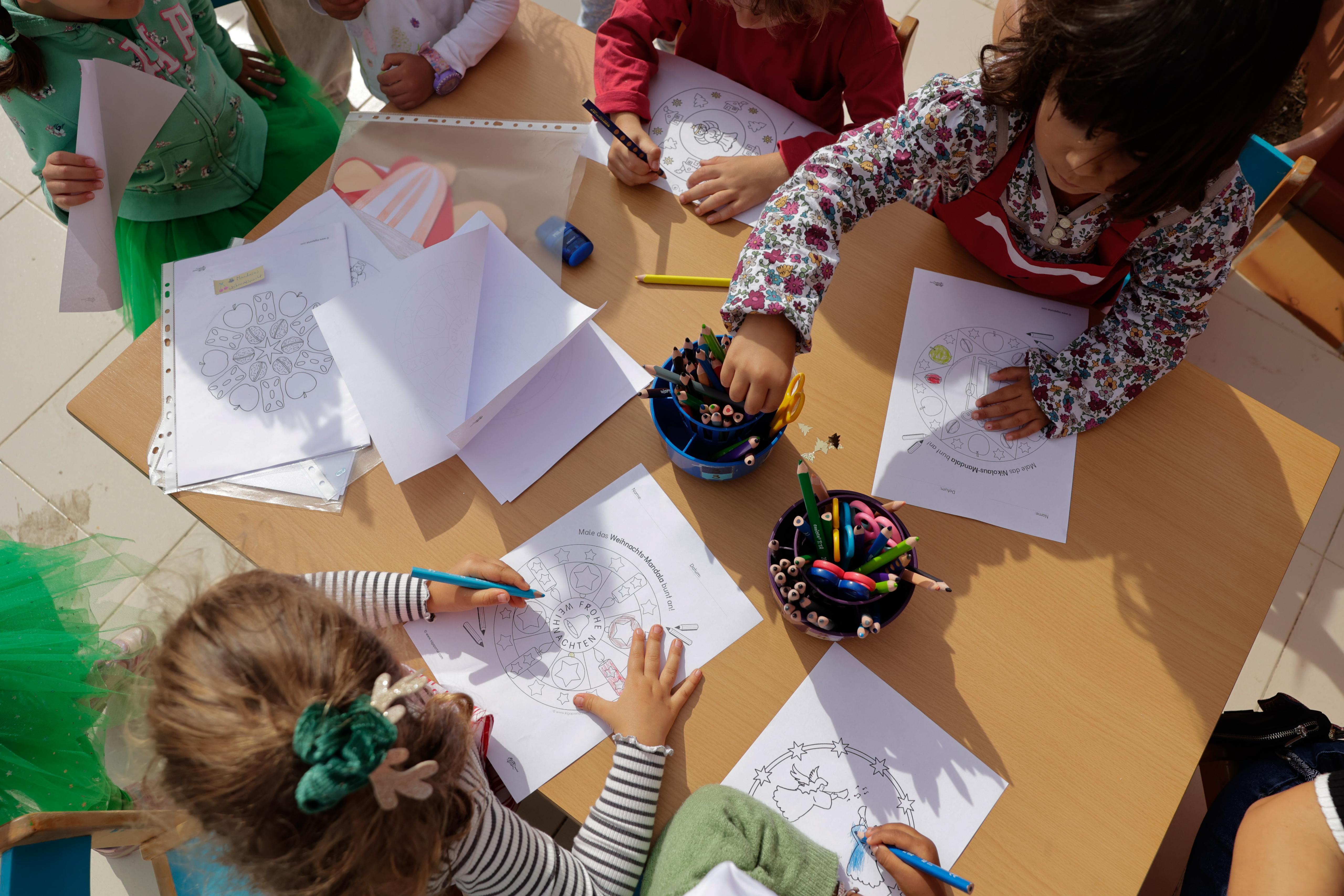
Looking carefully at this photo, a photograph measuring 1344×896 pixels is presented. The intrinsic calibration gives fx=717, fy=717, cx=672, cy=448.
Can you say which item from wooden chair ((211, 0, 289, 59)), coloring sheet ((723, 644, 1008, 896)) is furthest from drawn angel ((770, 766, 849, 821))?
wooden chair ((211, 0, 289, 59))

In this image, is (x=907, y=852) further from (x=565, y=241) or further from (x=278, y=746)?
(x=565, y=241)

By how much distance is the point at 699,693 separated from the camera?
735 millimetres

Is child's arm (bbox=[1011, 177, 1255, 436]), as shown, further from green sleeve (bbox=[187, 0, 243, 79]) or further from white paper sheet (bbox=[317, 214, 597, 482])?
green sleeve (bbox=[187, 0, 243, 79])

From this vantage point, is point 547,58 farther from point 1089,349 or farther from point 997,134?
point 1089,349

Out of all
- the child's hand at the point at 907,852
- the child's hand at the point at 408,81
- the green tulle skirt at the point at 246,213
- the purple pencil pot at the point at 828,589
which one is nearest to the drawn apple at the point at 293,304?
the child's hand at the point at 408,81

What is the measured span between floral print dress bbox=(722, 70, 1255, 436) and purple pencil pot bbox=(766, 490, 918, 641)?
0.20 m

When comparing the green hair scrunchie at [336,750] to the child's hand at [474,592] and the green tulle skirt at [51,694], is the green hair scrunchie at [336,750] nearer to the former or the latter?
the child's hand at [474,592]

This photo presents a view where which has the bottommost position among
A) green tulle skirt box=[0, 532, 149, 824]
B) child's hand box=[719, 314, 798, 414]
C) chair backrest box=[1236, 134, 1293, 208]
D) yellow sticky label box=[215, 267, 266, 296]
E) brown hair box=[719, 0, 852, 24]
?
green tulle skirt box=[0, 532, 149, 824]

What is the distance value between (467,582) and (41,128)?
0.93 m

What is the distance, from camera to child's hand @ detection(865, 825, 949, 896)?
658 mm

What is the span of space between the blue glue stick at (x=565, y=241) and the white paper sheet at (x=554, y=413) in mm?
99

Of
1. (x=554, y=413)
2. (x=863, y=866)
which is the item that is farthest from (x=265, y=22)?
(x=863, y=866)

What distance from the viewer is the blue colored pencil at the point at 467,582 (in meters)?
0.73

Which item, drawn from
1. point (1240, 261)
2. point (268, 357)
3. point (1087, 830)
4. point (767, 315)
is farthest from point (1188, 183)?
point (1240, 261)
